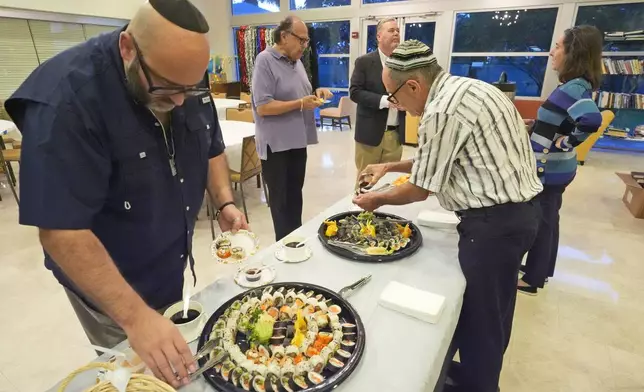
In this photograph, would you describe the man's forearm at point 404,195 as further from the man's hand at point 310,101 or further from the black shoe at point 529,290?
the black shoe at point 529,290

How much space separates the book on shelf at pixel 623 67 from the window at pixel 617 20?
27 cm

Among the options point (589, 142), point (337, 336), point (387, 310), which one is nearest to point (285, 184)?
point (387, 310)

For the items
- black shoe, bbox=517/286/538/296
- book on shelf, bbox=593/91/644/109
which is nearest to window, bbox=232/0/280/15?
book on shelf, bbox=593/91/644/109

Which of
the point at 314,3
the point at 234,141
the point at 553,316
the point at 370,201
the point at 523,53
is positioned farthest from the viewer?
the point at 314,3

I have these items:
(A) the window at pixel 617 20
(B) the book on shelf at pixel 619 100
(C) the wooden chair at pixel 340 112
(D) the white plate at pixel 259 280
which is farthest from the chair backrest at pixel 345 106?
(D) the white plate at pixel 259 280

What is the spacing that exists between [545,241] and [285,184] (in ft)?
5.48

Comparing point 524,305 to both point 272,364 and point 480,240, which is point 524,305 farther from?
point 272,364

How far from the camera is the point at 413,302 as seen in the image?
1.05 meters

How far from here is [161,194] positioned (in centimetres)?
98

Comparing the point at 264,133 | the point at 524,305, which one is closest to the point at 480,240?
the point at 524,305

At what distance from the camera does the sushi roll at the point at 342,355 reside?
0.86 meters

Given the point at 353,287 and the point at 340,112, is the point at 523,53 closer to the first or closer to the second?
the point at 340,112

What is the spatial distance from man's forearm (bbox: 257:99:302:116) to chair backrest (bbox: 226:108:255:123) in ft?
7.61

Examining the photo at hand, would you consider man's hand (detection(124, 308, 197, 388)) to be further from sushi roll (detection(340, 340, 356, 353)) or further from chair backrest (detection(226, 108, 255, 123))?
chair backrest (detection(226, 108, 255, 123))
